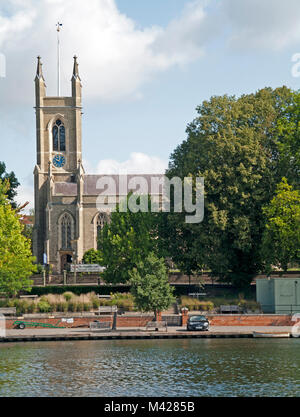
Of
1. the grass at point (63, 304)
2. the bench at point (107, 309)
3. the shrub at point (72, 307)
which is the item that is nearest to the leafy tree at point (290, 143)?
the grass at point (63, 304)

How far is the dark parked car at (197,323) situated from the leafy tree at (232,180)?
10.6 m

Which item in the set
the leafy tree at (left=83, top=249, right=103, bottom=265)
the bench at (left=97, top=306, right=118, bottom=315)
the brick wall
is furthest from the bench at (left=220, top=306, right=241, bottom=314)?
the leafy tree at (left=83, top=249, right=103, bottom=265)

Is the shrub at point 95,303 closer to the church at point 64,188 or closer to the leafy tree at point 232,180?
the leafy tree at point 232,180

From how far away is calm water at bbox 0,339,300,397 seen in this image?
966 inches

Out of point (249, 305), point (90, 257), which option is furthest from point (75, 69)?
point (249, 305)

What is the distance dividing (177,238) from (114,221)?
9.36 meters

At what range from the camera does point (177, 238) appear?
5653 centimetres

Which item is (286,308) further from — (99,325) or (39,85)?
(39,85)

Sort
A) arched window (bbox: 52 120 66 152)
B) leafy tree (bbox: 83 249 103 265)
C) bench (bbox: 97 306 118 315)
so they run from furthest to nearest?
arched window (bbox: 52 120 66 152)
leafy tree (bbox: 83 249 103 265)
bench (bbox: 97 306 118 315)

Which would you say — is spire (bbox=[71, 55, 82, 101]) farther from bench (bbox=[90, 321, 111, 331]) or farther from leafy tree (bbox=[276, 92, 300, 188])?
bench (bbox=[90, 321, 111, 331])

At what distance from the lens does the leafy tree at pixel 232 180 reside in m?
51.8

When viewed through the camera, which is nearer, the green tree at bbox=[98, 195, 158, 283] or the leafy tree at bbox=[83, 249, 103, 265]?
the green tree at bbox=[98, 195, 158, 283]

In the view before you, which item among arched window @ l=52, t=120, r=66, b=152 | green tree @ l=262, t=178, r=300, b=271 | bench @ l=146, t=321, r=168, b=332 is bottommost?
bench @ l=146, t=321, r=168, b=332

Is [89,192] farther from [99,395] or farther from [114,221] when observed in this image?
[99,395]
